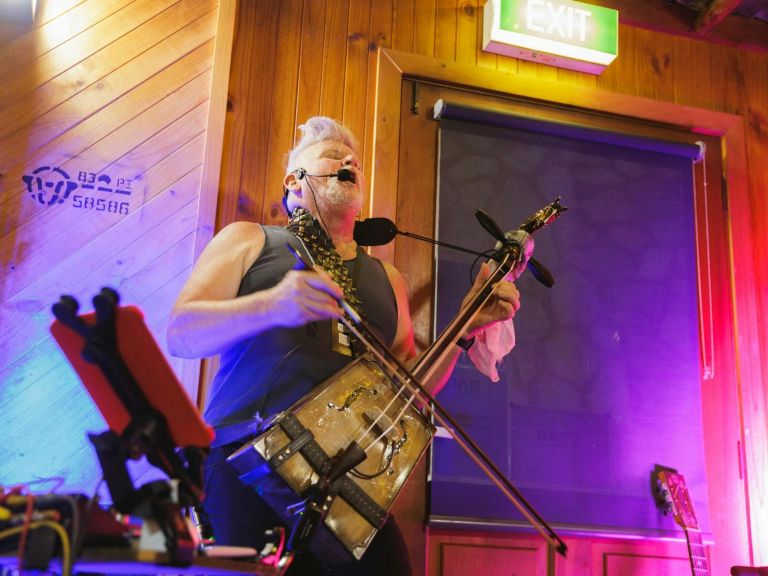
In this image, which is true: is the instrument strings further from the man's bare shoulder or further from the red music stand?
the red music stand

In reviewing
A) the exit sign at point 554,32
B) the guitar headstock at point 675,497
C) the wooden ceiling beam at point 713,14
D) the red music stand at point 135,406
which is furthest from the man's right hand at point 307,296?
the wooden ceiling beam at point 713,14

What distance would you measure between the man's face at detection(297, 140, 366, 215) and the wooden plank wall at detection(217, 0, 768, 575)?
0.33 metres

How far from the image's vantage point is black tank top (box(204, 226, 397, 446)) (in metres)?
2.00

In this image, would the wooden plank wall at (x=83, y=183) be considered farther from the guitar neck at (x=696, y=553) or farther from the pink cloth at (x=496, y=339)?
the guitar neck at (x=696, y=553)

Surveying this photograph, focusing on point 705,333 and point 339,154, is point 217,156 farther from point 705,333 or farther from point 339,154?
point 705,333

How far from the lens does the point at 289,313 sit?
5.82 feet

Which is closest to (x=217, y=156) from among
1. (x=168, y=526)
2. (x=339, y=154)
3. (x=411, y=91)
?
(x=339, y=154)

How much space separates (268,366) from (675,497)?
1.72 m

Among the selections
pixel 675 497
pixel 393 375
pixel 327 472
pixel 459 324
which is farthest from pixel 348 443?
pixel 675 497

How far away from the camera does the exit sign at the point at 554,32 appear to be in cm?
321

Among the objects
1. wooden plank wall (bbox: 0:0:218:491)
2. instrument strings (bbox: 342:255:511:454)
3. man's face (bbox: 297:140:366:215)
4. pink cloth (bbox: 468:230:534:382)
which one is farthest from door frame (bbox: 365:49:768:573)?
instrument strings (bbox: 342:255:511:454)

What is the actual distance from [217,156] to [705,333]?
82.8 inches

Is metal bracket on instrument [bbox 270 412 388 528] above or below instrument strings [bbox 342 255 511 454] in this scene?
below

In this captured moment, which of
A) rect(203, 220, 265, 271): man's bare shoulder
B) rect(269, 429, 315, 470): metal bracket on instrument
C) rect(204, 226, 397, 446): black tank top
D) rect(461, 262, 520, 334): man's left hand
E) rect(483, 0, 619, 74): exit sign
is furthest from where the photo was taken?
rect(483, 0, 619, 74): exit sign
